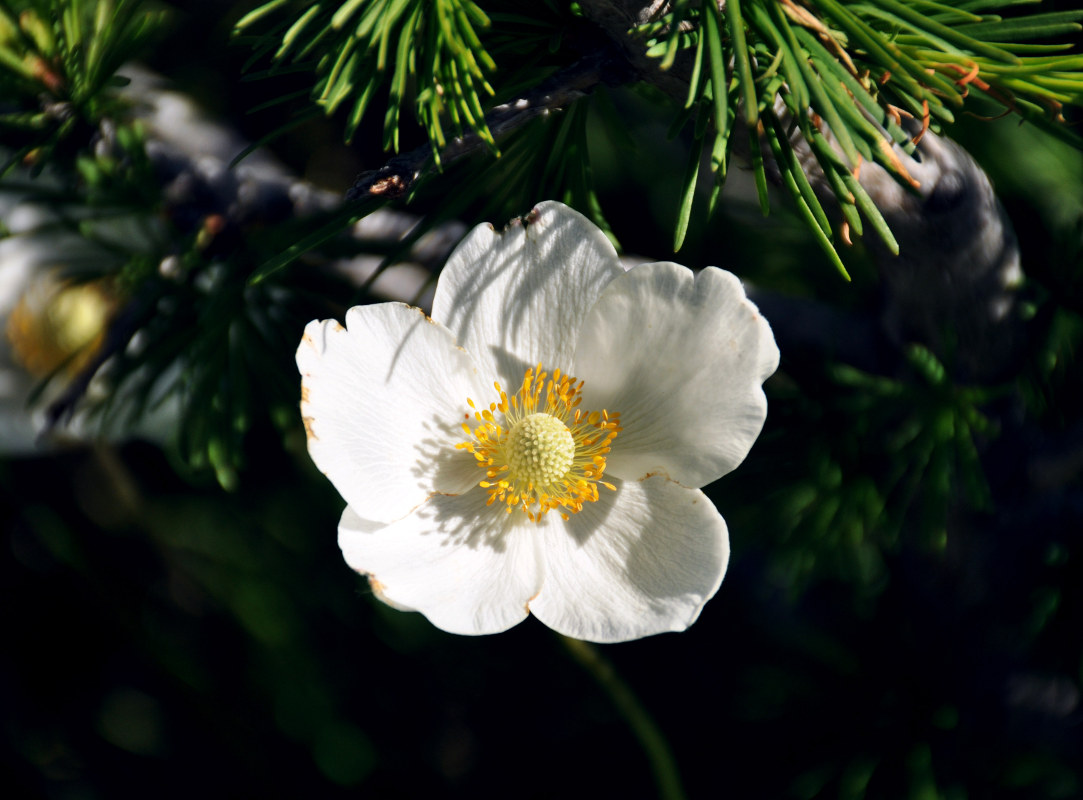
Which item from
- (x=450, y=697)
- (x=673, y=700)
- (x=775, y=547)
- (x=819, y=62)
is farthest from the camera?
(x=450, y=697)

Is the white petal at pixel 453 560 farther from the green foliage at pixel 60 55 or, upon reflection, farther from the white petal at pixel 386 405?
the green foliage at pixel 60 55

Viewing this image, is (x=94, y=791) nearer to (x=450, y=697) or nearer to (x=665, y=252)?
(x=450, y=697)

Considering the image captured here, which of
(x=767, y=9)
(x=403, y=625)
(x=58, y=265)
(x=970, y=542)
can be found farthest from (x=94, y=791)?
(x=767, y=9)

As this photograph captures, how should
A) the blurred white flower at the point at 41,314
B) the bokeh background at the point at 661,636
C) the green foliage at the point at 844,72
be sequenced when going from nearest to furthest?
the green foliage at the point at 844,72 < the bokeh background at the point at 661,636 < the blurred white flower at the point at 41,314

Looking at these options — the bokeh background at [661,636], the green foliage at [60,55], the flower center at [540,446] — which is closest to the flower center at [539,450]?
the flower center at [540,446]

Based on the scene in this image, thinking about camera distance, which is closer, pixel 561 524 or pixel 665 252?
pixel 561 524

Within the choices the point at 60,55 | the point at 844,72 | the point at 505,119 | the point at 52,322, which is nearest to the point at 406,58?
the point at 505,119

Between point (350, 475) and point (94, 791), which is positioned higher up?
point (350, 475)

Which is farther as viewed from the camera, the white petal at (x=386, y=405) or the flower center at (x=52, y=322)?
the flower center at (x=52, y=322)

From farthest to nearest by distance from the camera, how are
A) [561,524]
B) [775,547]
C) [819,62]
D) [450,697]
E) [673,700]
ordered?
1. [450,697]
2. [673,700]
3. [775,547]
4. [561,524]
5. [819,62]
